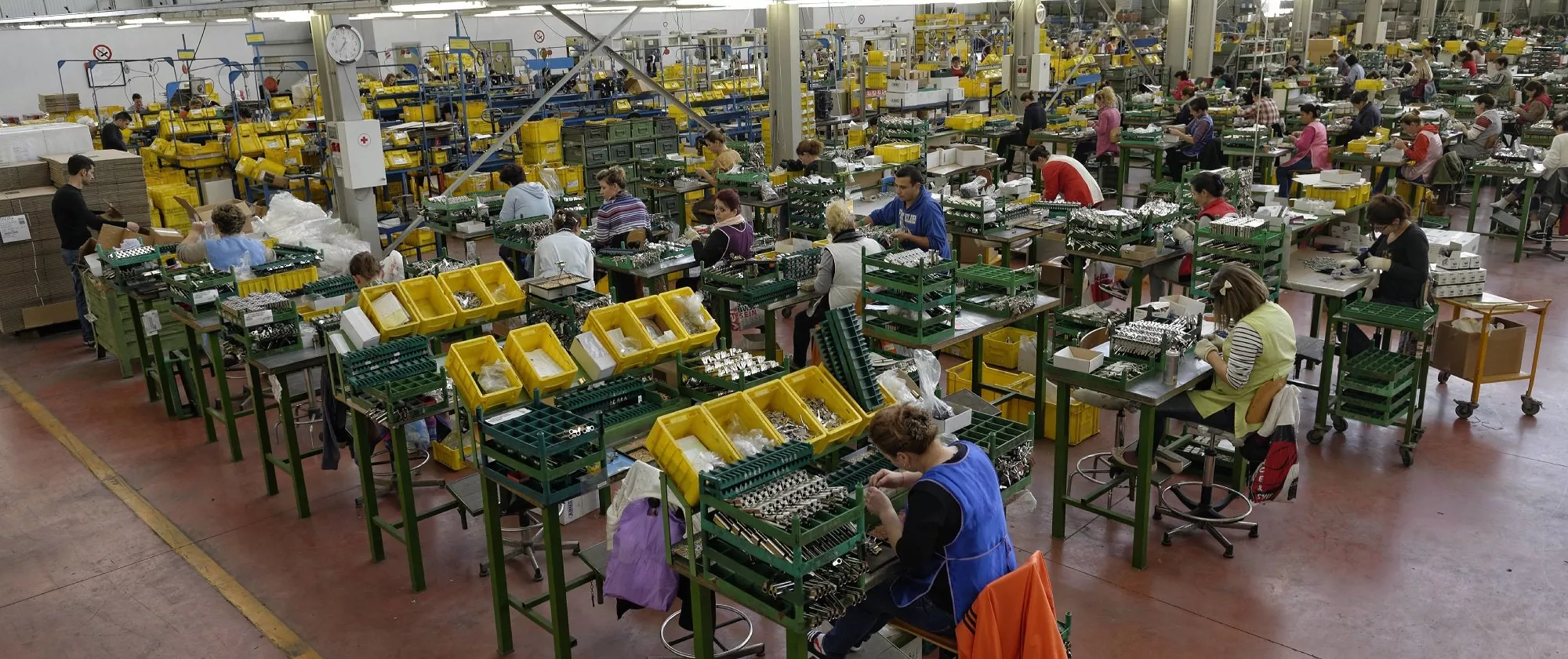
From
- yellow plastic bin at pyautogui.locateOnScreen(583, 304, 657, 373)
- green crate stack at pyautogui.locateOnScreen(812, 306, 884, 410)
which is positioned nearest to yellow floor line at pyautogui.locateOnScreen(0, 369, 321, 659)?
yellow plastic bin at pyautogui.locateOnScreen(583, 304, 657, 373)

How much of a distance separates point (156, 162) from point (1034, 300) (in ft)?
41.3

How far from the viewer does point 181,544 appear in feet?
18.2

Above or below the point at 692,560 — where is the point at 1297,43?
above

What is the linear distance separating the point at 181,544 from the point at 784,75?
859 centimetres

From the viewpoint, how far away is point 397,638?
181 inches

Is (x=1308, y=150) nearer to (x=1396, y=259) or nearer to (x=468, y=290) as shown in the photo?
(x=1396, y=259)

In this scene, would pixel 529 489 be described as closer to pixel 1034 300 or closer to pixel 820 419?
pixel 820 419

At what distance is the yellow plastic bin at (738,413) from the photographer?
394cm

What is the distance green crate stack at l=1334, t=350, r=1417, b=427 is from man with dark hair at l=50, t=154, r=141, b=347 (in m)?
8.49

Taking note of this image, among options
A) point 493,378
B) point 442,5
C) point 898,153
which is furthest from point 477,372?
point 898,153

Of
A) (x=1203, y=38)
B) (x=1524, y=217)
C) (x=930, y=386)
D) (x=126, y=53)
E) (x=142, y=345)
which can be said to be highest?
(x=126, y=53)

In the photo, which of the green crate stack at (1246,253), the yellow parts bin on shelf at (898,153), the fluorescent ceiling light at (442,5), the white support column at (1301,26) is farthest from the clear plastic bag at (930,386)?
the white support column at (1301,26)

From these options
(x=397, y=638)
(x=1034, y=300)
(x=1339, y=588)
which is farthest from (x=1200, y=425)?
(x=397, y=638)

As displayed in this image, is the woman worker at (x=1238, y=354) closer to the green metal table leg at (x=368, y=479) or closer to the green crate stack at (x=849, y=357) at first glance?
the green crate stack at (x=849, y=357)
